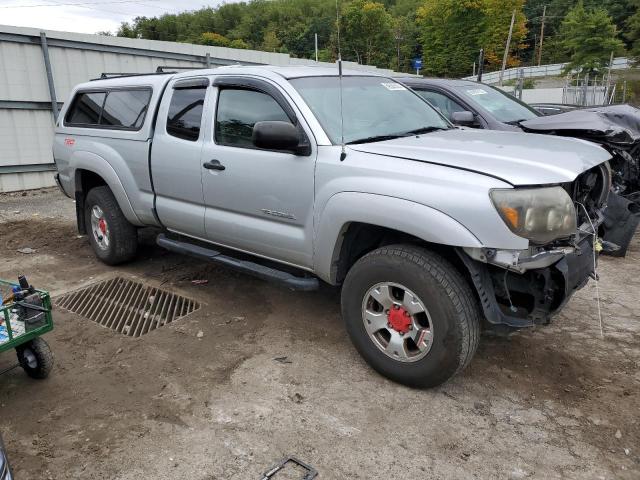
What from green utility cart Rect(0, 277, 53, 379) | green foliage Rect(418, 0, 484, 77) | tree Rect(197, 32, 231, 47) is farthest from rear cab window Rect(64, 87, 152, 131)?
green foliage Rect(418, 0, 484, 77)

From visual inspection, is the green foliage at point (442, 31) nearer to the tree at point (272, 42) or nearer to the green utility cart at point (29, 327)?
the tree at point (272, 42)

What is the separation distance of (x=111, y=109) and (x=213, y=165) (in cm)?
190

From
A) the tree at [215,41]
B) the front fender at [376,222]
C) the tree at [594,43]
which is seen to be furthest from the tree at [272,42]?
the front fender at [376,222]

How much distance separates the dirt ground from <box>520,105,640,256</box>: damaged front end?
974mm

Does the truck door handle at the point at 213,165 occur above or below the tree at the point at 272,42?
below

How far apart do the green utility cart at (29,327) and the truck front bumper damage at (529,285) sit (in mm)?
2569

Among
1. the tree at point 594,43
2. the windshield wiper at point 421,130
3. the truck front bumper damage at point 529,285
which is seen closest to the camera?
the truck front bumper damage at point 529,285

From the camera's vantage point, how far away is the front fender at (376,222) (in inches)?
109

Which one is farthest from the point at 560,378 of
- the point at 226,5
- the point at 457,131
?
the point at 226,5

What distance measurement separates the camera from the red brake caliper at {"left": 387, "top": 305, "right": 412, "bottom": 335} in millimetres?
3092

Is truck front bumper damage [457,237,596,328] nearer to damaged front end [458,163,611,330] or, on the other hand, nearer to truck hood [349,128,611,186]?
damaged front end [458,163,611,330]

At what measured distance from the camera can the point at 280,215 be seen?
3.64m

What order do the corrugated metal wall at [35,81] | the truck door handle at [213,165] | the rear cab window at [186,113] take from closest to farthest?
the truck door handle at [213,165], the rear cab window at [186,113], the corrugated metal wall at [35,81]

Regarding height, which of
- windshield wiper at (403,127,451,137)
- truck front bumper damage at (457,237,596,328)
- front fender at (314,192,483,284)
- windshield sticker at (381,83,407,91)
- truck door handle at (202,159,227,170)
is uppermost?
windshield sticker at (381,83,407,91)
